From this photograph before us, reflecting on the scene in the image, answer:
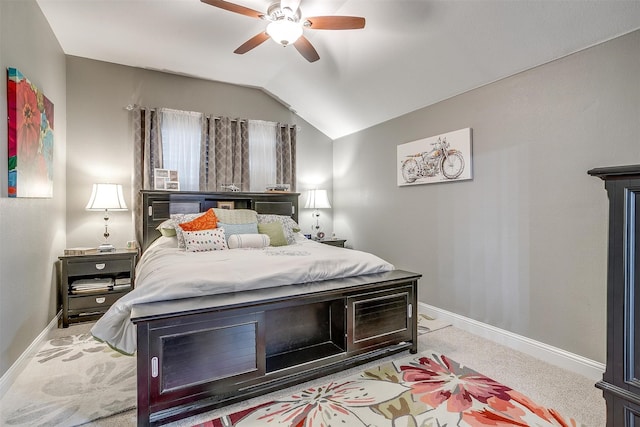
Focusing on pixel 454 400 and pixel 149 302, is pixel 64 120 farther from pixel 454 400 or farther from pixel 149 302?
pixel 454 400

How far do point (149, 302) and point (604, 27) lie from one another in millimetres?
3285

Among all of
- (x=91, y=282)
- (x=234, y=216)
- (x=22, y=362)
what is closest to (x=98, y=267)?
(x=91, y=282)

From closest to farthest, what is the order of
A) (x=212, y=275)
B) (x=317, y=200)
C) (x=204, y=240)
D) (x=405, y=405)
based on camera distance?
(x=405, y=405) → (x=212, y=275) → (x=204, y=240) → (x=317, y=200)

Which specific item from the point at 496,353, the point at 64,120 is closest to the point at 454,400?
the point at 496,353

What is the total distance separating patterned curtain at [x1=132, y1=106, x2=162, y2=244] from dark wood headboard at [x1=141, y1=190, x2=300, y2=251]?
0.45ft

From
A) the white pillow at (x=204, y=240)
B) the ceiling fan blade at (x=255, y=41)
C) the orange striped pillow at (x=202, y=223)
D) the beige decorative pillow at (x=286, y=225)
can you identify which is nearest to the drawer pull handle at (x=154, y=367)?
the white pillow at (x=204, y=240)

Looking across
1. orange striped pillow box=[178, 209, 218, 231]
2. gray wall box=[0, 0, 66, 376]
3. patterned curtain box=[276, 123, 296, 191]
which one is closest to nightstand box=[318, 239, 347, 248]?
patterned curtain box=[276, 123, 296, 191]

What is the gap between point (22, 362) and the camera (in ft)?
7.36

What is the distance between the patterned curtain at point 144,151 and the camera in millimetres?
3783

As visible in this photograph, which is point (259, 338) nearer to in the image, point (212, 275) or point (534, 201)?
point (212, 275)

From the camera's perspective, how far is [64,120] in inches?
136

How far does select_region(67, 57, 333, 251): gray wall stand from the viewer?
3.56m

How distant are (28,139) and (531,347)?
4.12 metres

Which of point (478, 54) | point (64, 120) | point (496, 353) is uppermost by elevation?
point (478, 54)
